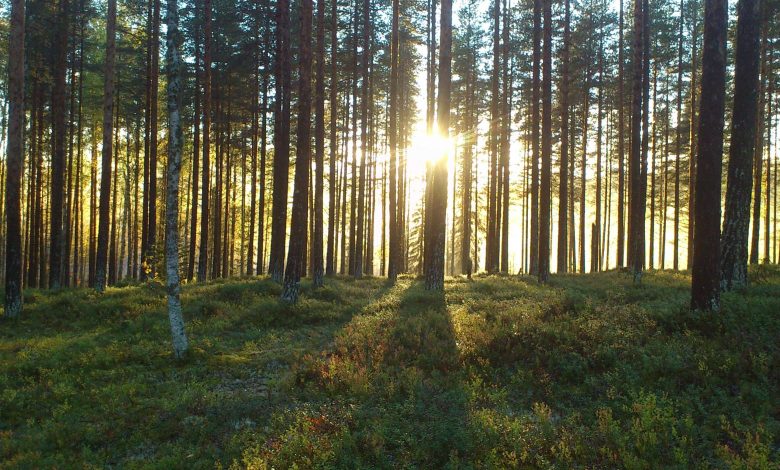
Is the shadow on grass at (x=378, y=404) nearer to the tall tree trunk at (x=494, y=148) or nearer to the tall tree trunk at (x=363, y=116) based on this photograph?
the tall tree trunk at (x=363, y=116)

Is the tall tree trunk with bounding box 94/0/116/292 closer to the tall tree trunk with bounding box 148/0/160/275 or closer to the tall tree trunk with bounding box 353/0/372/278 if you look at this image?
the tall tree trunk with bounding box 148/0/160/275

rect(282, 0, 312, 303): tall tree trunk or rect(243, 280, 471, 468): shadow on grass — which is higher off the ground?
rect(282, 0, 312, 303): tall tree trunk

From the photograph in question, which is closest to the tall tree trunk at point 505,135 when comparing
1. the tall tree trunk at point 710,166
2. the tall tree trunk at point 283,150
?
the tall tree trunk at point 283,150

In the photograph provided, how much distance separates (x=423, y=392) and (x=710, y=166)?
733 cm

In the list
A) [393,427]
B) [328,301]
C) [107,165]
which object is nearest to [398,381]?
[393,427]

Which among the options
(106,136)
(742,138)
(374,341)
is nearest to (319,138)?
(106,136)

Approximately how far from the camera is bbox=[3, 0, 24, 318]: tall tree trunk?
1358cm

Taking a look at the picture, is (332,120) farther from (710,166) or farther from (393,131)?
(710,166)

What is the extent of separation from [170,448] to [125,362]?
14.4 feet

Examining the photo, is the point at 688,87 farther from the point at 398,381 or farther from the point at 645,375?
the point at 398,381

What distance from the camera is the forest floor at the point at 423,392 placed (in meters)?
5.43

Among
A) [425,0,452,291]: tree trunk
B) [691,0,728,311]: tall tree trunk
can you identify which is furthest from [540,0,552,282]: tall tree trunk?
[691,0,728,311]: tall tree trunk

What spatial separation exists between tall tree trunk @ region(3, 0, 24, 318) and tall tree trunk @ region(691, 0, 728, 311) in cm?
1825

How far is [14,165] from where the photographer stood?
44.8 ft
